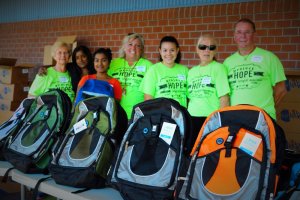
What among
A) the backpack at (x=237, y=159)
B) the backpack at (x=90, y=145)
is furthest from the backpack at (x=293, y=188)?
the backpack at (x=90, y=145)

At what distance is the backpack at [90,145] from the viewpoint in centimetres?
193

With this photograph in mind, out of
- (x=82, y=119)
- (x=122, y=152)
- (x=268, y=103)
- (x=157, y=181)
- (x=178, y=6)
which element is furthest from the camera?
(x=178, y=6)

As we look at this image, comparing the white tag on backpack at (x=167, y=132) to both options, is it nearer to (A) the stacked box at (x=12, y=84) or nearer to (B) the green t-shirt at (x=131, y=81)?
(B) the green t-shirt at (x=131, y=81)

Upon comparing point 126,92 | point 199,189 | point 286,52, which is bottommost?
point 199,189

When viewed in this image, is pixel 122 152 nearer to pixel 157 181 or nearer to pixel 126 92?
pixel 157 181

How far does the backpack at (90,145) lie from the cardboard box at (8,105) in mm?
3556

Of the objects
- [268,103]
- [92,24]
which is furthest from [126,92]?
[92,24]

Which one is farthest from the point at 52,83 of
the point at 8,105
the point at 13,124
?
the point at 8,105

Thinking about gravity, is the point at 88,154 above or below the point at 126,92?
below

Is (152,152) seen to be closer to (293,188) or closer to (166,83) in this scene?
(293,188)

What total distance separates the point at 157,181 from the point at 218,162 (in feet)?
1.02

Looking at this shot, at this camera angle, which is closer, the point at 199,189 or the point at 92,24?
the point at 199,189

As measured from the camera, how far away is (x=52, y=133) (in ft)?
7.45

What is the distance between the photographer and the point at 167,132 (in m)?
1.83
